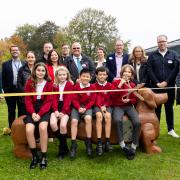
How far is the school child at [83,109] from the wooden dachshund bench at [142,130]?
150mm

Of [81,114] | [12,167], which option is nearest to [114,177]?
[81,114]

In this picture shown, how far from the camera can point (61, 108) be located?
5961 mm

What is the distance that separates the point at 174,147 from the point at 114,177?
2.11 m

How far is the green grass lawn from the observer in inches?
199

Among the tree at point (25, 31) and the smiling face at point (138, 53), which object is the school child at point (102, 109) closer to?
the smiling face at point (138, 53)

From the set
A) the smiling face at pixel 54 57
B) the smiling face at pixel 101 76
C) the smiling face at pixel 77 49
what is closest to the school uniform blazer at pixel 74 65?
the smiling face at pixel 77 49

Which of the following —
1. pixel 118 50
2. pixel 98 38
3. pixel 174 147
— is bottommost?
pixel 174 147

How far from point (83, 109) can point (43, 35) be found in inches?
2048

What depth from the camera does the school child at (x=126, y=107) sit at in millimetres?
5793

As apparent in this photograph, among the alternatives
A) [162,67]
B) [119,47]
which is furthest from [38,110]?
[162,67]

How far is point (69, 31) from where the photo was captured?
148 ft

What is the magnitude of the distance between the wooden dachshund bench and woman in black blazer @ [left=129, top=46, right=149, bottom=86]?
0.86 metres

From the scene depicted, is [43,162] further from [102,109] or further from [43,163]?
[102,109]

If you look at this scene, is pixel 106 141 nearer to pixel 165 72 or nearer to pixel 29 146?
pixel 29 146
